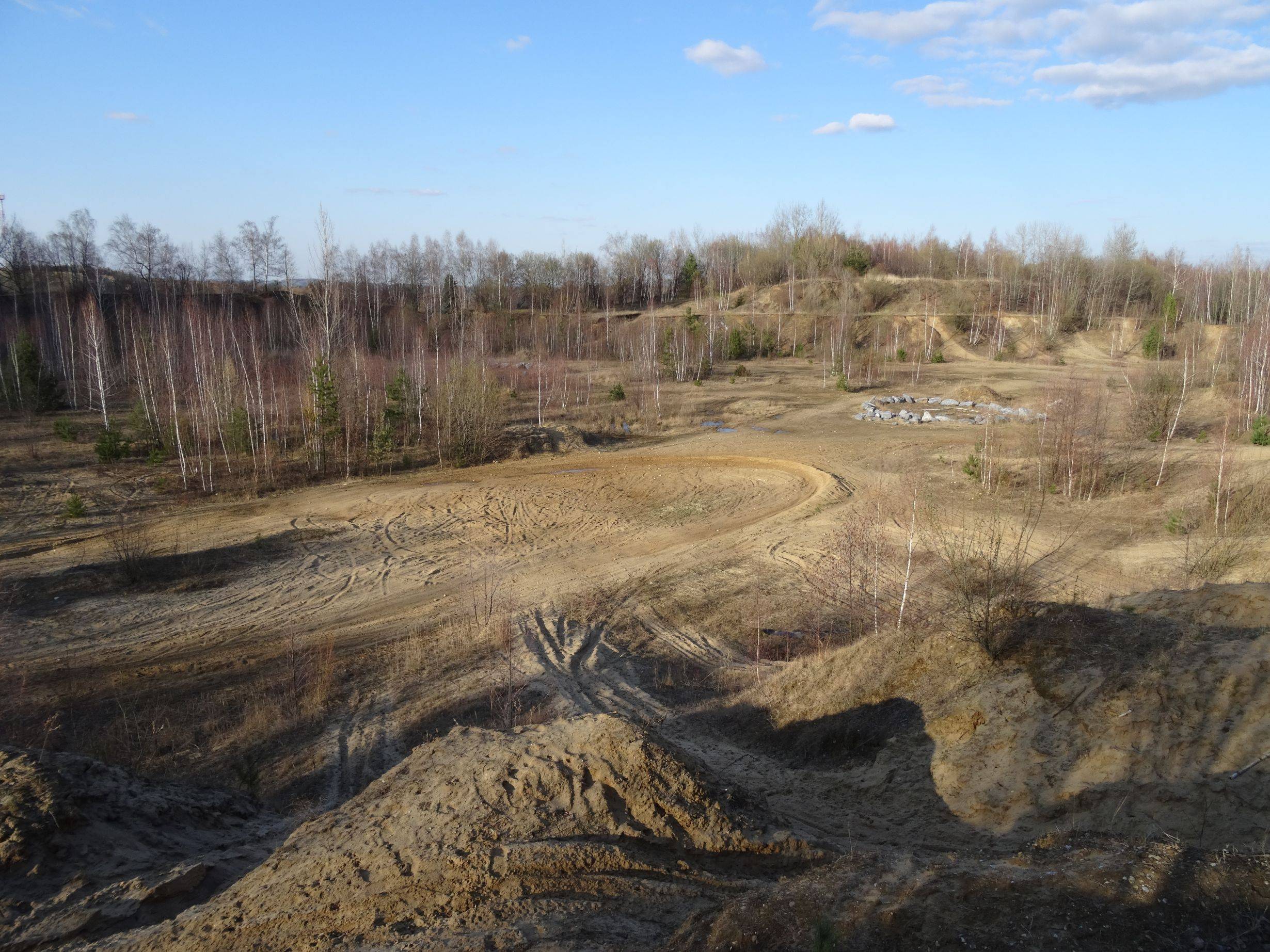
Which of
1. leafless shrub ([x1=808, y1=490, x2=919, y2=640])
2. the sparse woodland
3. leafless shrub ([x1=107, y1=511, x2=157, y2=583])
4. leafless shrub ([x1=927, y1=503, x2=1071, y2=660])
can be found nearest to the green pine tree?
the sparse woodland

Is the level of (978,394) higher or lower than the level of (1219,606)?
higher

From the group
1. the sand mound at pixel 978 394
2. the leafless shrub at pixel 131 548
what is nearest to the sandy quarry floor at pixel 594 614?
the leafless shrub at pixel 131 548

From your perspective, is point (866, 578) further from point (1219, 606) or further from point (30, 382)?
point (30, 382)

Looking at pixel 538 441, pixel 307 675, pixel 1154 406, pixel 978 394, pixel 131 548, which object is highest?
pixel 1154 406

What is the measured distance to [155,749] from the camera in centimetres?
978

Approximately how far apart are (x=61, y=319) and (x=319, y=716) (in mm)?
48717

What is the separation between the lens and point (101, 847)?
255 inches

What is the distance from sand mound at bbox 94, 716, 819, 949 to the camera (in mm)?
4852

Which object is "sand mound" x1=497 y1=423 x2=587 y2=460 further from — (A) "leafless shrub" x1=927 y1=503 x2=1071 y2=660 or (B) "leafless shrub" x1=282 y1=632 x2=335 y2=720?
(A) "leafless shrub" x1=927 y1=503 x2=1071 y2=660

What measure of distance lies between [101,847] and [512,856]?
372cm

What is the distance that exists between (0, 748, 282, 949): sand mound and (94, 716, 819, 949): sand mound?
68 centimetres

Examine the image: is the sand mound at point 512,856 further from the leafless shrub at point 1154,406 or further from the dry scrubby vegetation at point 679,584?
the leafless shrub at point 1154,406

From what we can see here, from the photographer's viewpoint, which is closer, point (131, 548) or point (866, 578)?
point (866, 578)

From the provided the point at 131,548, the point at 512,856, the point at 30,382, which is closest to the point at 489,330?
the point at 30,382
